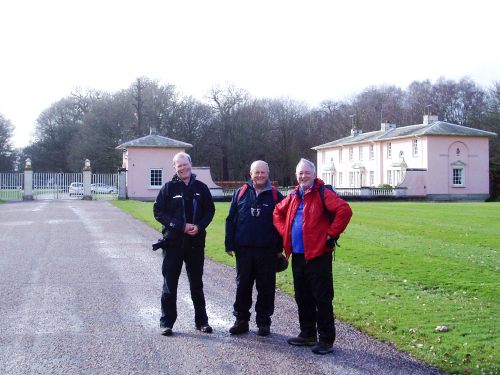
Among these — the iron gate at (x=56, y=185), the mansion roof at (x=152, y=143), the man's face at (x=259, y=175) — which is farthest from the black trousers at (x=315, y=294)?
the mansion roof at (x=152, y=143)

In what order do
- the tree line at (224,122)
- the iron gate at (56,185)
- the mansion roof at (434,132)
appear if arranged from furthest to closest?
the tree line at (224,122) → the mansion roof at (434,132) → the iron gate at (56,185)

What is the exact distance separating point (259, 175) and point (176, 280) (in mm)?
1538

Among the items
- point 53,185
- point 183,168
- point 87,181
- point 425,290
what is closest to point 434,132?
point 87,181

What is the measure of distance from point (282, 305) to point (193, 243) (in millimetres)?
2090

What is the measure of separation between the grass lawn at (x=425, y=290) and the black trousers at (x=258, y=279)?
1.20 meters

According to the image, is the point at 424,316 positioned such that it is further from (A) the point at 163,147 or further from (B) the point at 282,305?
(A) the point at 163,147

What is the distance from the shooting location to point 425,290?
30.8ft

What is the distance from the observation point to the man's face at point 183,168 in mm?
6891

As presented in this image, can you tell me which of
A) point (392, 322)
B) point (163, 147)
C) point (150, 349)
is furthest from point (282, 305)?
point (163, 147)

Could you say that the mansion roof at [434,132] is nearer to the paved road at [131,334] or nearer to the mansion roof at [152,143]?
the mansion roof at [152,143]

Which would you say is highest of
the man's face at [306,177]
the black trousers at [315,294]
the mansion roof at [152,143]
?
the mansion roof at [152,143]

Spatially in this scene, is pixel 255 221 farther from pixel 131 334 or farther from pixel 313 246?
pixel 131 334

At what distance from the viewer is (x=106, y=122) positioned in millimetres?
65938

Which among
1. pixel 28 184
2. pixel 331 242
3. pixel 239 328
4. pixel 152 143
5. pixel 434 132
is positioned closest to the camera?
pixel 331 242
